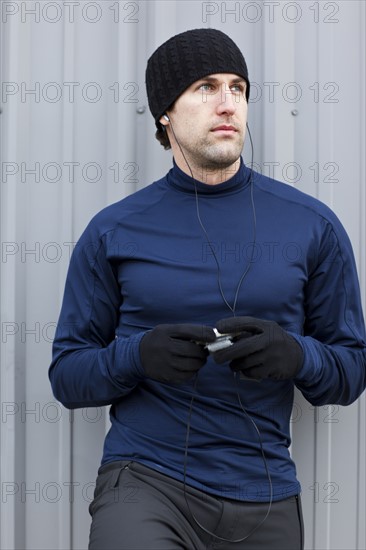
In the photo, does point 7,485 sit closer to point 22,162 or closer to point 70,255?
point 70,255

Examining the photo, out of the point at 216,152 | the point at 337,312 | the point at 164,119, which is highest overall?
the point at 164,119

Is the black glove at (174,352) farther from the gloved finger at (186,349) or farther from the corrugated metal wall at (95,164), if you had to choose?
the corrugated metal wall at (95,164)

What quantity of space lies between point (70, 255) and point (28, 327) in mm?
259

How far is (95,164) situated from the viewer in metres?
2.70

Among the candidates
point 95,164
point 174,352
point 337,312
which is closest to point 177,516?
point 174,352

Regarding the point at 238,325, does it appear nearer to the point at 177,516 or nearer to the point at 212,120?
the point at 177,516

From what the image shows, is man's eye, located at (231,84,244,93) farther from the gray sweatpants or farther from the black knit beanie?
the gray sweatpants

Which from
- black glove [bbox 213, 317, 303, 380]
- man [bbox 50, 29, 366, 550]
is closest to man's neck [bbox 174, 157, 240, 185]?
man [bbox 50, 29, 366, 550]

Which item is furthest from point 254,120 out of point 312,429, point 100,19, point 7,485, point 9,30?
point 7,485

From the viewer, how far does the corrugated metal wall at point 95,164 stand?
267 centimetres

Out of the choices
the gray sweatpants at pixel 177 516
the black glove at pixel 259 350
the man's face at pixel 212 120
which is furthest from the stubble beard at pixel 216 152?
the gray sweatpants at pixel 177 516

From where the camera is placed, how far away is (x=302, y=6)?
2682 millimetres

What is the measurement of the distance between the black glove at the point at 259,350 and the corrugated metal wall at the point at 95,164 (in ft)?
1.83

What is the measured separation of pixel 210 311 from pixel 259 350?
8.8 inches
